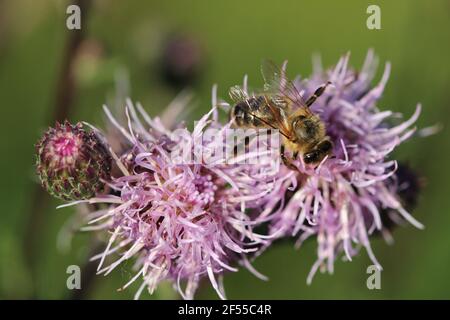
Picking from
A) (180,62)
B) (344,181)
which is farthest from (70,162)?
(180,62)

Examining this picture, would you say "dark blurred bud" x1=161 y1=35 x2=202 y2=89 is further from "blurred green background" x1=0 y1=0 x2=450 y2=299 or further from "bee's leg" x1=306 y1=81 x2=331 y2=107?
"bee's leg" x1=306 y1=81 x2=331 y2=107

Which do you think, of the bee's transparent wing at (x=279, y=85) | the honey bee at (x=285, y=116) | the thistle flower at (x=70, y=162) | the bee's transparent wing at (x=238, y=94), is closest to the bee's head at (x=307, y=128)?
the honey bee at (x=285, y=116)

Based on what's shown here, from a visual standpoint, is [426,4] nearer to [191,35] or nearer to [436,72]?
[436,72]

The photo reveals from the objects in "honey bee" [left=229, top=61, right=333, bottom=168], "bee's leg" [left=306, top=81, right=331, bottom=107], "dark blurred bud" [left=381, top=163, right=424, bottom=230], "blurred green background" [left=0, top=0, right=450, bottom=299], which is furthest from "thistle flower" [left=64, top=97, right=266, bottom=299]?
"dark blurred bud" [left=381, top=163, right=424, bottom=230]

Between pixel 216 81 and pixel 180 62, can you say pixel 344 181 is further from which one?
pixel 216 81

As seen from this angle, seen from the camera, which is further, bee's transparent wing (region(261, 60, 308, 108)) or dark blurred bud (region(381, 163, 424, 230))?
dark blurred bud (region(381, 163, 424, 230))

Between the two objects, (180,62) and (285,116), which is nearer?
(285,116)
